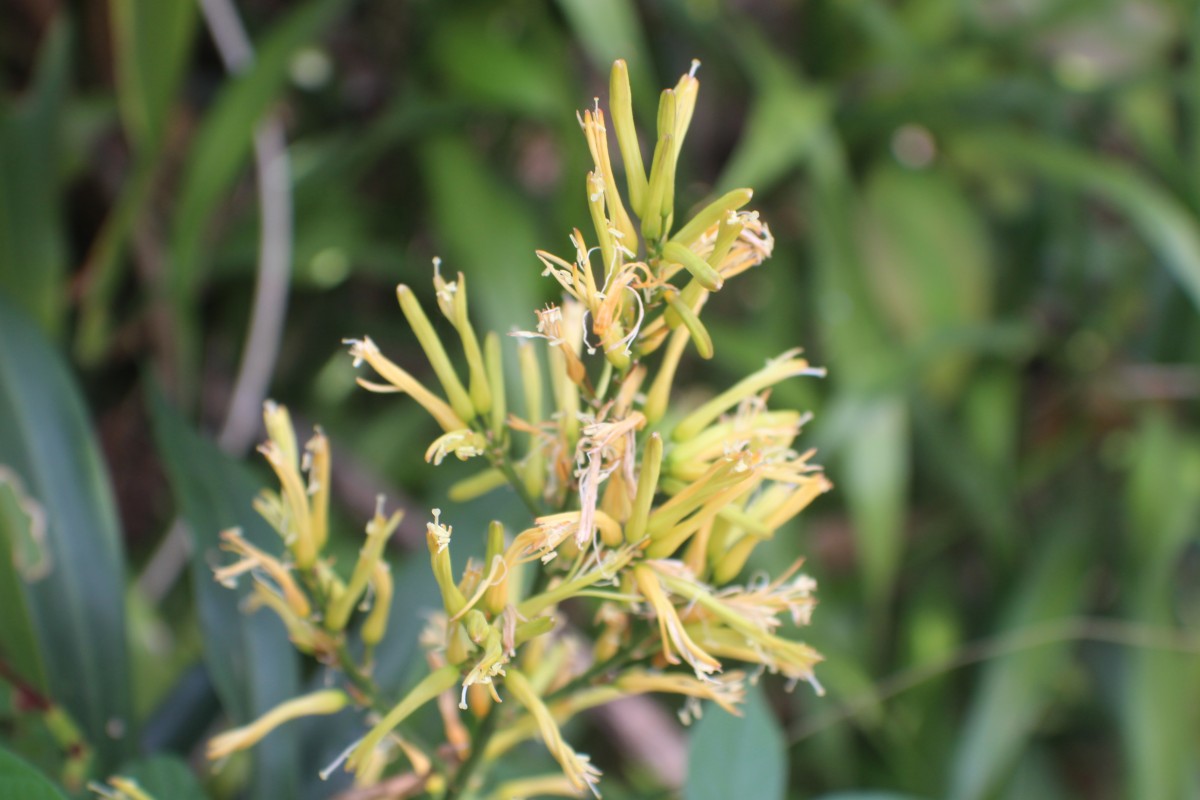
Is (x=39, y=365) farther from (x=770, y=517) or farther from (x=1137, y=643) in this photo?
(x=1137, y=643)

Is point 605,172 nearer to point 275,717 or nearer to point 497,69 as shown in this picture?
point 275,717

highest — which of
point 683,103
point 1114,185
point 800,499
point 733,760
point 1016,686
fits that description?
point 1114,185

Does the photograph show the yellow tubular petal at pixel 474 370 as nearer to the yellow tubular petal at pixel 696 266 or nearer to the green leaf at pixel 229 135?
the yellow tubular petal at pixel 696 266

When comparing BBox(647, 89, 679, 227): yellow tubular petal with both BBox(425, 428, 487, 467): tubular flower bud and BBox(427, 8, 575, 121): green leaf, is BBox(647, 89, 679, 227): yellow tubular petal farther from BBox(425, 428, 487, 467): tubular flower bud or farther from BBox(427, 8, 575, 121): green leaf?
BBox(427, 8, 575, 121): green leaf

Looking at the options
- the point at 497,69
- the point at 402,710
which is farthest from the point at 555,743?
the point at 497,69

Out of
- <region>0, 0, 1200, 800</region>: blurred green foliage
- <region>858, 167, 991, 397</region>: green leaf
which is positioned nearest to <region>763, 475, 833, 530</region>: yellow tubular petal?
<region>0, 0, 1200, 800</region>: blurred green foliage
